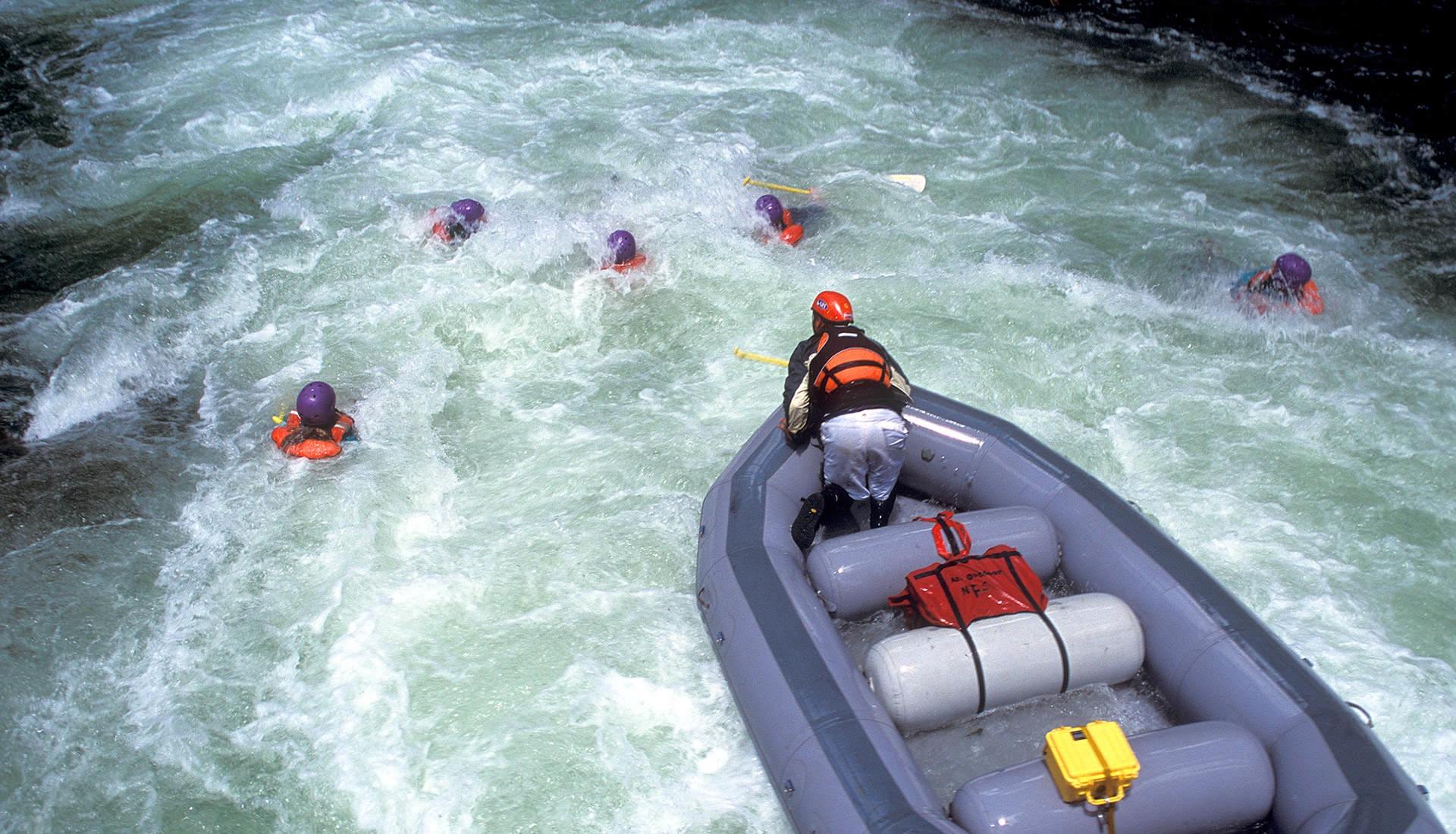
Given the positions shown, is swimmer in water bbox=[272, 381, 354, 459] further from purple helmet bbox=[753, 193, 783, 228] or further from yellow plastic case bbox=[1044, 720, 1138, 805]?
yellow plastic case bbox=[1044, 720, 1138, 805]

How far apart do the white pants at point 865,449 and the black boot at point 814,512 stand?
3.7 inches

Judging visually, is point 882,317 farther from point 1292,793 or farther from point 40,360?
point 40,360

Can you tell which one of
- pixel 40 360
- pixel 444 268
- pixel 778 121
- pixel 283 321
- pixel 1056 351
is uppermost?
pixel 778 121

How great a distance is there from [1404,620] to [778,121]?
7.51 m

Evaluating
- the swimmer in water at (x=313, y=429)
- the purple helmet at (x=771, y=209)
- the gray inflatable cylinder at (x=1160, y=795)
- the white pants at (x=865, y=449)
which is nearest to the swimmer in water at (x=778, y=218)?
the purple helmet at (x=771, y=209)

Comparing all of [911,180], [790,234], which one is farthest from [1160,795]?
[911,180]

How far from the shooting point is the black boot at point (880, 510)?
4.49 m

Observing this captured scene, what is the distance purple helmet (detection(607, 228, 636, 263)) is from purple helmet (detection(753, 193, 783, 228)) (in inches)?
47.8

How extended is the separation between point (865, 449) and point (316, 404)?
3373 millimetres

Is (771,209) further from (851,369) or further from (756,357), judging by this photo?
(851,369)

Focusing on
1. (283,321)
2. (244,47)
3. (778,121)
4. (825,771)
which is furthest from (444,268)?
(244,47)

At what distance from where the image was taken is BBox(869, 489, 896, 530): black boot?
449cm

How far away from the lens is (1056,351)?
661 centimetres

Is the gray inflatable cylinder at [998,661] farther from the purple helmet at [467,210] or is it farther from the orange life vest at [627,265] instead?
the purple helmet at [467,210]
